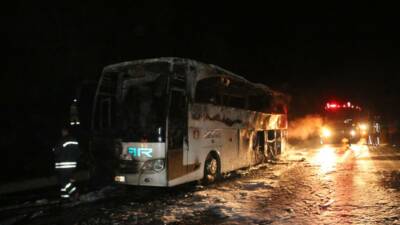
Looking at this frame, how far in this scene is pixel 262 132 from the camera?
1820cm

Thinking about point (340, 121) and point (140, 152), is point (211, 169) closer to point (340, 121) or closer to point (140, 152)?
point (140, 152)

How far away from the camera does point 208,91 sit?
12.4 metres

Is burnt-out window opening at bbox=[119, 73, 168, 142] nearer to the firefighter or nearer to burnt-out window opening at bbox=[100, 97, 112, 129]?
burnt-out window opening at bbox=[100, 97, 112, 129]

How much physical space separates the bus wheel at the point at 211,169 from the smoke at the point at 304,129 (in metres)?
26.4

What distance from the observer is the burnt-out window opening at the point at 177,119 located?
10.5m

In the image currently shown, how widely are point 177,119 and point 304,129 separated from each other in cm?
3122

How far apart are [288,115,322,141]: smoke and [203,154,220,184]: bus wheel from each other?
86.6 feet

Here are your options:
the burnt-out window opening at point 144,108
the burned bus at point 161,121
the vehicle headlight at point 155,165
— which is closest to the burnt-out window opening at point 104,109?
the burned bus at point 161,121

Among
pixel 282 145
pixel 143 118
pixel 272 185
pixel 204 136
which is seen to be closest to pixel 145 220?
pixel 143 118

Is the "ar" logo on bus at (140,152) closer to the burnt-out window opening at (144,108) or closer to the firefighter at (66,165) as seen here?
the burnt-out window opening at (144,108)

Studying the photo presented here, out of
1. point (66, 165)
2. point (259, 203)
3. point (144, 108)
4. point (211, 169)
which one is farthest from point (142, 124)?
point (259, 203)

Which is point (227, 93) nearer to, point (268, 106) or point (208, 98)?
point (208, 98)

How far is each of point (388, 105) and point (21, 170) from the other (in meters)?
44.3

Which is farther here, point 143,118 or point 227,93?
point 227,93
